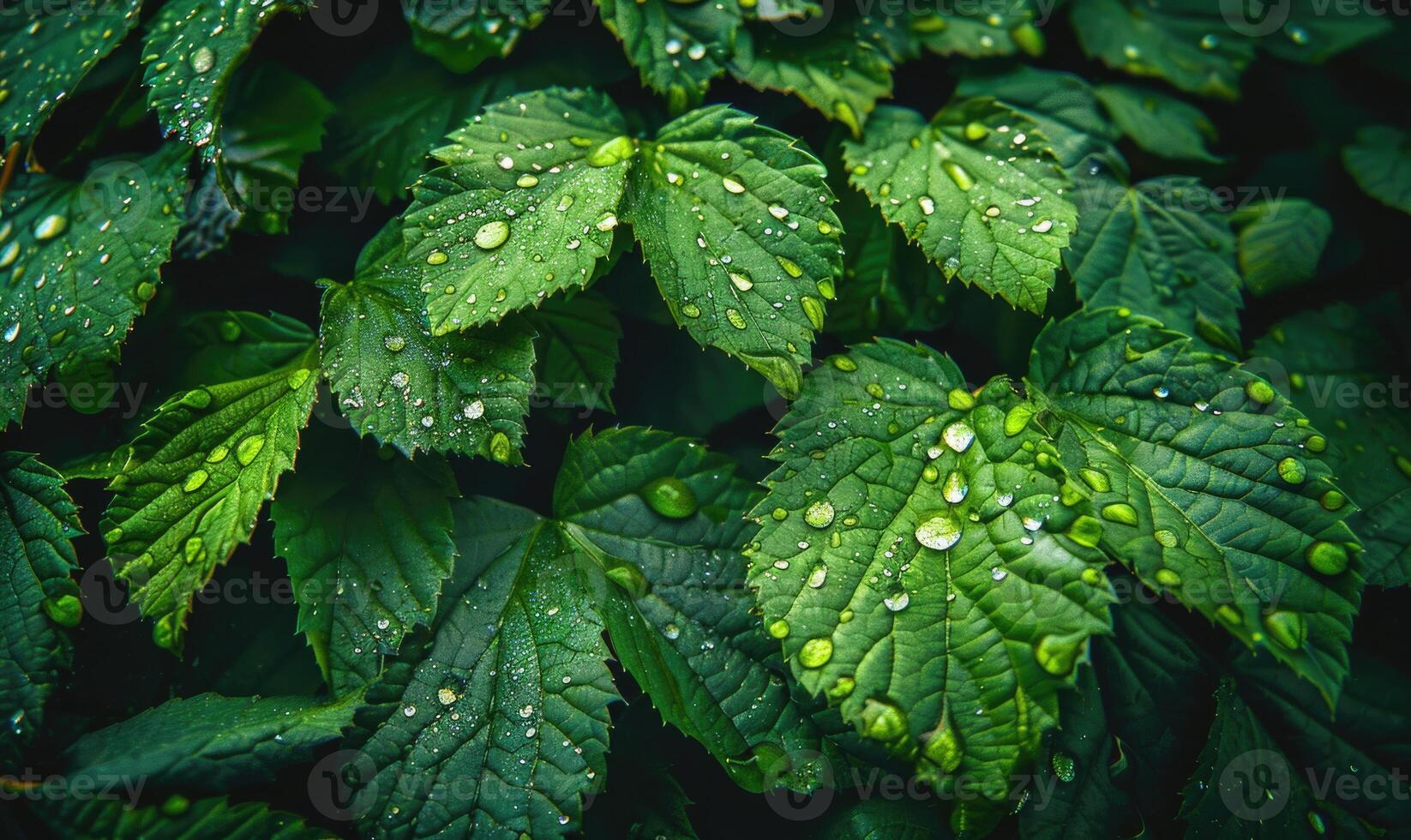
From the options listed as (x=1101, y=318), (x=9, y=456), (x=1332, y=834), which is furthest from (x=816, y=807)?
(x=9, y=456)

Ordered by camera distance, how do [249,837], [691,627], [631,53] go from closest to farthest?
[249,837] → [691,627] → [631,53]

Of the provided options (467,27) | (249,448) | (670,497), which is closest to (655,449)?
(670,497)

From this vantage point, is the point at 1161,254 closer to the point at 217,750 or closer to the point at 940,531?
the point at 940,531

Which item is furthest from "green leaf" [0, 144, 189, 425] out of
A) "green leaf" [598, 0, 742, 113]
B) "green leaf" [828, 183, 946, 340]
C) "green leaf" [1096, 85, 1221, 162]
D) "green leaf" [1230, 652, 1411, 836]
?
"green leaf" [1230, 652, 1411, 836]

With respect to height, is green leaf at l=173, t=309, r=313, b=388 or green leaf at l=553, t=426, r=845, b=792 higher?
green leaf at l=173, t=309, r=313, b=388

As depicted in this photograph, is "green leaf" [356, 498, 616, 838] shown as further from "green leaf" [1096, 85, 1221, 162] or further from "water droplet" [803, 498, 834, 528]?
"green leaf" [1096, 85, 1221, 162]

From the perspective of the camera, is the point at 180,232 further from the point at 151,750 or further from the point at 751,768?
the point at 751,768
